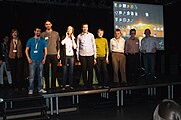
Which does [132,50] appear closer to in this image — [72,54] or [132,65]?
[132,65]

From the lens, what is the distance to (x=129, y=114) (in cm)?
423

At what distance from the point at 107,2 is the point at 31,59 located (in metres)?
5.81

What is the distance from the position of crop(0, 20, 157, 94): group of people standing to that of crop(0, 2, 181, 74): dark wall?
283 centimetres

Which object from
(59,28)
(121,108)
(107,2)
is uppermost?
(107,2)

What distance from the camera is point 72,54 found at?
4590 mm

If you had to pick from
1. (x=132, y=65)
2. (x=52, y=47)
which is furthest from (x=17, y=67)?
(x=132, y=65)

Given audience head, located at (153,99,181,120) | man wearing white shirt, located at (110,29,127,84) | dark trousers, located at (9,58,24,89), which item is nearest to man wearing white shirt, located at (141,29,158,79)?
man wearing white shirt, located at (110,29,127,84)

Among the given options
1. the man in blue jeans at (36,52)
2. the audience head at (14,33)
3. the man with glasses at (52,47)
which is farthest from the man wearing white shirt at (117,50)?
the audience head at (14,33)

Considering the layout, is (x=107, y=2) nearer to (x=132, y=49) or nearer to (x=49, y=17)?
(x=49, y=17)

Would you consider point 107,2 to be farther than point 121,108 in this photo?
Yes

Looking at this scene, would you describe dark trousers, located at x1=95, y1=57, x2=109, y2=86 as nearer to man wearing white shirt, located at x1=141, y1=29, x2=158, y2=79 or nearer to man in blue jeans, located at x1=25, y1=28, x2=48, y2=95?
man wearing white shirt, located at x1=141, y1=29, x2=158, y2=79

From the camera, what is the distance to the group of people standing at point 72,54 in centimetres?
412

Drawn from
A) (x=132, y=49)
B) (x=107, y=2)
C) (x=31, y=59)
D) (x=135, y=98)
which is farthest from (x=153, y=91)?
(x=107, y=2)

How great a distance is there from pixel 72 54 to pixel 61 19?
5005 mm
